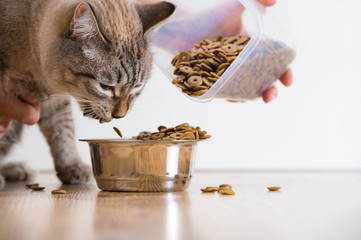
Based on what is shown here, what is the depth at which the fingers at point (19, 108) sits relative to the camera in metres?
1.55

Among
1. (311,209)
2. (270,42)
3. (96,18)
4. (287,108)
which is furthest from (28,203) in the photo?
(287,108)

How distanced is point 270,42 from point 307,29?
4.38 feet

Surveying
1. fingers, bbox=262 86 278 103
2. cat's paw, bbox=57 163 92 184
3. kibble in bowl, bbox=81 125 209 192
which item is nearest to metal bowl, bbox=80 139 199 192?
kibble in bowl, bbox=81 125 209 192

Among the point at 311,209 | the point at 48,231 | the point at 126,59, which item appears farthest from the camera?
the point at 126,59

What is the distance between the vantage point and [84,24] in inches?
52.4

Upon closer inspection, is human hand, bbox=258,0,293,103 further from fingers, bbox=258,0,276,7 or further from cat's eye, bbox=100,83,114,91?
cat's eye, bbox=100,83,114,91

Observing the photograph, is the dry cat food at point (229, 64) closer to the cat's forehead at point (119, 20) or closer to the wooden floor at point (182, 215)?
the cat's forehead at point (119, 20)

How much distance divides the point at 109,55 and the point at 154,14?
22 centimetres

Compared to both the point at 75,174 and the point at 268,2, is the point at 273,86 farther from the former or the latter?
the point at 75,174

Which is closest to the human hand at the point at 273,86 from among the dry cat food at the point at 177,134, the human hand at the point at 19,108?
the dry cat food at the point at 177,134

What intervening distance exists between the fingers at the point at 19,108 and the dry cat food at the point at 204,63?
508 millimetres

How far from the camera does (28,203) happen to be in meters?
1.13

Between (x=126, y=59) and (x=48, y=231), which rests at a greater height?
(x=126, y=59)

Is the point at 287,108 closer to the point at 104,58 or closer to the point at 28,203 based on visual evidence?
the point at 104,58
